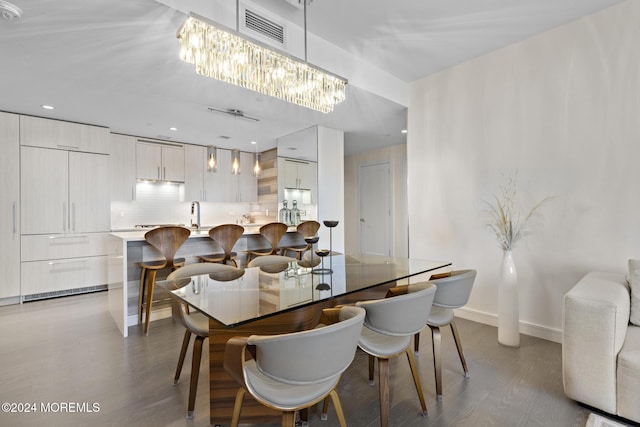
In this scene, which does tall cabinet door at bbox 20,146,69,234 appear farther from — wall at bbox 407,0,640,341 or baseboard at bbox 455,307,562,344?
baseboard at bbox 455,307,562,344

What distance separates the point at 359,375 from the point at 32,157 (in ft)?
16.3

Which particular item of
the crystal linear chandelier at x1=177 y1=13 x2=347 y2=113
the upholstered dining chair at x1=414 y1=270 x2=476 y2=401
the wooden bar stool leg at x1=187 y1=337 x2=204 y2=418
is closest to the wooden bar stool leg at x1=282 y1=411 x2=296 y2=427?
the wooden bar stool leg at x1=187 y1=337 x2=204 y2=418

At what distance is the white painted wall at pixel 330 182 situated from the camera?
15.0 ft

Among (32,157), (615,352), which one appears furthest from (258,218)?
(615,352)

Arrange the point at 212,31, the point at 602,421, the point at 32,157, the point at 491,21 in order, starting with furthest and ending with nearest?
the point at 32,157
the point at 491,21
the point at 212,31
the point at 602,421

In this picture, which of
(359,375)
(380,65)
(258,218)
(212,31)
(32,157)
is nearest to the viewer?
(212,31)

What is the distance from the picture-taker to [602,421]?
1614mm

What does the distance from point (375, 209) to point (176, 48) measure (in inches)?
200

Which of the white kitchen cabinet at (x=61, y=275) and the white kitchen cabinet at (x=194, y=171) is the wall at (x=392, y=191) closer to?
the white kitchen cabinet at (x=194, y=171)

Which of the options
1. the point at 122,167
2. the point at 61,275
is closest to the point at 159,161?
the point at 122,167

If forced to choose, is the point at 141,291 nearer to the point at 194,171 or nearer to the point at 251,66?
the point at 251,66

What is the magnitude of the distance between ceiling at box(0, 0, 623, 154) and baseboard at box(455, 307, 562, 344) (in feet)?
8.34

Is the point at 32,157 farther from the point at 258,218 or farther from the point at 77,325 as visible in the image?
the point at 258,218

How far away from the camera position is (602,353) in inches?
64.8
